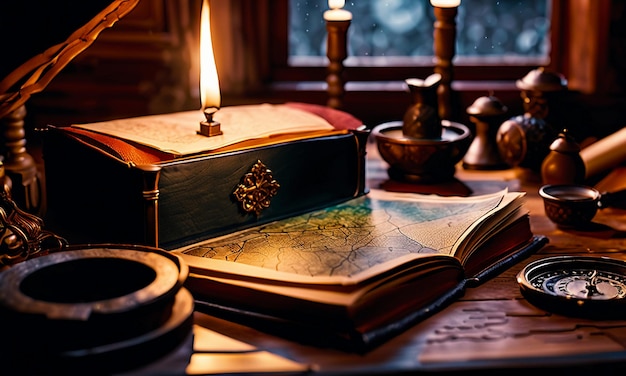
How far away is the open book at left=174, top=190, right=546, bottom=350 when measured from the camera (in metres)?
1.11

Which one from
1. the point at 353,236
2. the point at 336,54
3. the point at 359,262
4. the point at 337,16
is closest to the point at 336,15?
the point at 337,16

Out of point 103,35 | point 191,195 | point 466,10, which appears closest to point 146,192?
point 191,195

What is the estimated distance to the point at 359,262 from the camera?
4.09ft

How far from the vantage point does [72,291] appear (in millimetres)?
1148

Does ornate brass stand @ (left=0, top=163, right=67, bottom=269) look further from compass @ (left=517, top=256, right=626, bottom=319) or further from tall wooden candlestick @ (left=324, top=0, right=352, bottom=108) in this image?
tall wooden candlestick @ (left=324, top=0, right=352, bottom=108)

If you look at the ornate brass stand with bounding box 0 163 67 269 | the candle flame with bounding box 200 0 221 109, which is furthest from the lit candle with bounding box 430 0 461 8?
the ornate brass stand with bounding box 0 163 67 269

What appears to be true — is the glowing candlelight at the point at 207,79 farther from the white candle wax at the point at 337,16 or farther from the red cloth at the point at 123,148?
the white candle wax at the point at 337,16

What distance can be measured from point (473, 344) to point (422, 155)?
2.42 feet

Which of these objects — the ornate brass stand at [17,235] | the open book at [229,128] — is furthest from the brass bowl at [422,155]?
the ornate brass stand at [17,235]

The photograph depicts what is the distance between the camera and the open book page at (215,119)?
53.8 inches

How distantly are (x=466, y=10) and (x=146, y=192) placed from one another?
1469mm

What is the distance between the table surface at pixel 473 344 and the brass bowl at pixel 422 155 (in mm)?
500

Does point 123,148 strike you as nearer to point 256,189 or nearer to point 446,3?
point 256,189

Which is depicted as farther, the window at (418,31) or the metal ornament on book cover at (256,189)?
the window at (418,31)
